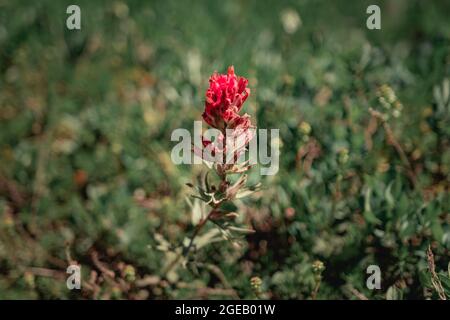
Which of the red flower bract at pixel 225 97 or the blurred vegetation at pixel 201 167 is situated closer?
the red flower bract at pixel 225 97

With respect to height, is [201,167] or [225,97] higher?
[225,97]

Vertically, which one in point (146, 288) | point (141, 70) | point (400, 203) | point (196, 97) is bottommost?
point (146, 288)

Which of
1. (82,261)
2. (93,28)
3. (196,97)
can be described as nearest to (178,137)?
(196,97)

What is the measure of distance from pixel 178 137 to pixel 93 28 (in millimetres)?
1328

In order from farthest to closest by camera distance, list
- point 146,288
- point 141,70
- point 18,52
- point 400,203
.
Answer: point 141,70, point 18,52, point 146,288, point 400,203

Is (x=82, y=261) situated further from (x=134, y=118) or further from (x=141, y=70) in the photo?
(x=141, y=70)

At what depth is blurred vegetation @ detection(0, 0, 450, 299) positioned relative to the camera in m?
1.81

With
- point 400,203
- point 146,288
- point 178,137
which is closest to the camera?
point 400,203

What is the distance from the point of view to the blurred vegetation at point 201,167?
1.81 metres

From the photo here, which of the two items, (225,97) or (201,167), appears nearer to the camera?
(225,97)

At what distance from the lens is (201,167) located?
2311mm

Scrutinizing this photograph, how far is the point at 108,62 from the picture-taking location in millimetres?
3025

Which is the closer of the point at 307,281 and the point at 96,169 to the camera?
the point at 307,281

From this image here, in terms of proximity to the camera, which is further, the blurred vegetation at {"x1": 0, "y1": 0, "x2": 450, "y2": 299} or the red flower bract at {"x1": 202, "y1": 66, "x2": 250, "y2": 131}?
the blurred vegetation at {"x1": 0, "y1": 0, "x2": 450, "y2": 299}
